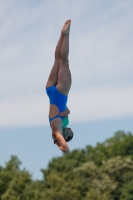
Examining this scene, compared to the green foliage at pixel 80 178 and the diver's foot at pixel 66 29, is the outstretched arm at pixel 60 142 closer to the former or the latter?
the diver's foot at pixel 66 29

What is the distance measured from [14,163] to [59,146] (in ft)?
193

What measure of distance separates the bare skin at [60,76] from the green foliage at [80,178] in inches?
1973

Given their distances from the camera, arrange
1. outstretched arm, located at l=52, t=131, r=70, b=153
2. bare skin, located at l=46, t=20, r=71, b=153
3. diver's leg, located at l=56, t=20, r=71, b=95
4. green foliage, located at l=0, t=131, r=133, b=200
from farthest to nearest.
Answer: green foliage, located at l=0, t=131, r=133, b=200, diver's leg, located at l=56, t=20, r=71, b=95, bare skin, located at l=46, t=20, r=71, b=153, outstretched arm, located at l=52, t=131, r=70, b=153

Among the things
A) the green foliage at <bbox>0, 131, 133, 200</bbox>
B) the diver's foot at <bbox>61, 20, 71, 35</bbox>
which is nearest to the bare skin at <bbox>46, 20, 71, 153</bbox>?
the diver's foot at <bbox>61, 20, 71, 35</bbox>

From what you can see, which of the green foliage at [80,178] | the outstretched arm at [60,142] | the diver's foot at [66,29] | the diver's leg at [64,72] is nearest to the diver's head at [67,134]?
the outstretched arm at [60,142]

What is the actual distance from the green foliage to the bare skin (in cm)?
5012

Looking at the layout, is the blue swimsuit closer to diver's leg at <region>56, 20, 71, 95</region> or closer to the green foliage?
diver's leg at <region>56, 20, 71, 95</region>

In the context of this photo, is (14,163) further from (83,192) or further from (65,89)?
(65,89)

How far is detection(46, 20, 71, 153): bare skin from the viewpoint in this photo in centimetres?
1619

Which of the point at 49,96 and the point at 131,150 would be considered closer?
the point at 49,96

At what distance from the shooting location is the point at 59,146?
1602 cm

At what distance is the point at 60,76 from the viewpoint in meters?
16.5

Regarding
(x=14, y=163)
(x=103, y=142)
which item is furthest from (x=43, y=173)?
(x=103, y=142)

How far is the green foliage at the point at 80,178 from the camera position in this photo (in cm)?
6781
